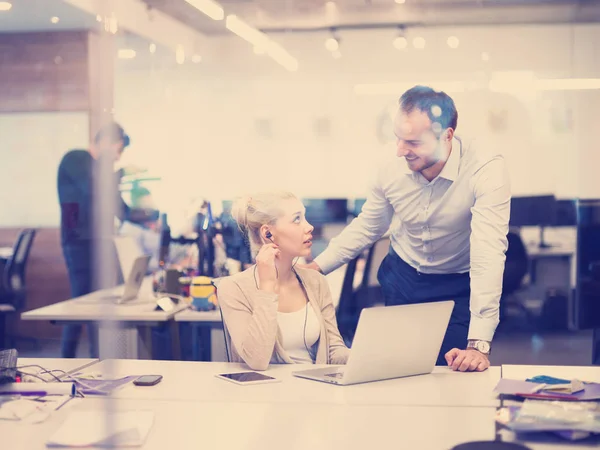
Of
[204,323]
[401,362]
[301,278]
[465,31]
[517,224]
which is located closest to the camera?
[401,362]

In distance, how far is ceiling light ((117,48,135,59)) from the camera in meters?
7.55

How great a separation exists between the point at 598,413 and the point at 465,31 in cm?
587

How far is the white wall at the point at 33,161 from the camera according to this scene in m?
6.92

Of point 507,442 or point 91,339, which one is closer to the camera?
point 507,442

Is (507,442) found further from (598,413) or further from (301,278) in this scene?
(301,278)

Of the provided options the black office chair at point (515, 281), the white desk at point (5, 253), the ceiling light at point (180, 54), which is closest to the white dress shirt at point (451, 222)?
the black office chair at point (515, 281)

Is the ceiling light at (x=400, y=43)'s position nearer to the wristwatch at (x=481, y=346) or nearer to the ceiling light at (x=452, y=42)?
the ceiling light at (x=452, y=42)

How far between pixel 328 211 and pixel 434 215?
3.58m

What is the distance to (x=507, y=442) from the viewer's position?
1646mm

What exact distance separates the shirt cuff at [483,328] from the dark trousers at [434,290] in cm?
35

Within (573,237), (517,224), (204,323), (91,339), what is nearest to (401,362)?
(204,323)

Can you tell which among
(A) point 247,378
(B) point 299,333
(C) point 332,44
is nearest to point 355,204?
(C) point 332,44

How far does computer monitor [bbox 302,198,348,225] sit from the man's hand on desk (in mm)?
3969

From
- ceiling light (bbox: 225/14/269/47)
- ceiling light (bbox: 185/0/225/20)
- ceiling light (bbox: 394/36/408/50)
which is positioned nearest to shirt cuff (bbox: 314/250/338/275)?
ceiling light (bbox: 394/36/408/50)
